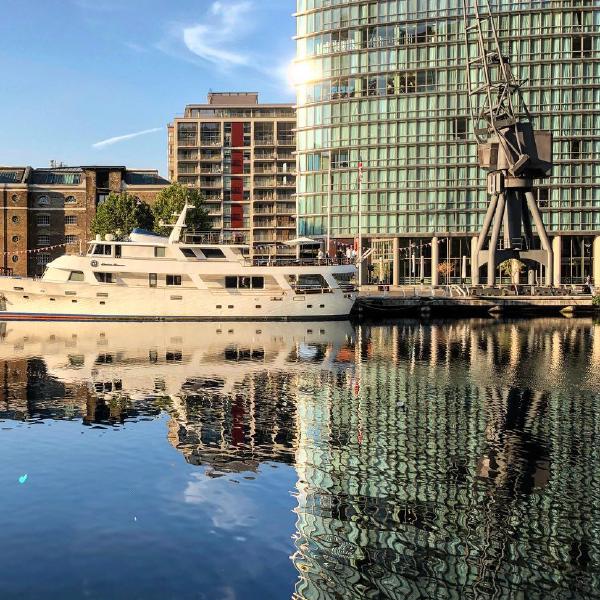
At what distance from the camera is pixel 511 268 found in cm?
11075

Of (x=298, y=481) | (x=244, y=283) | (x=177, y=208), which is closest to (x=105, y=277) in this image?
(x=244, y=283)

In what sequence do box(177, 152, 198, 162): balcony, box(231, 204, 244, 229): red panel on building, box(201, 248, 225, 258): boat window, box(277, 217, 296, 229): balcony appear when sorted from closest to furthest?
box(201, 248, 225, 258): boat window, box(277, 217, 296, 229): balcony, box(177, 152, 198, 162): balcony, box(231, 204, 244, 229): red panel on building

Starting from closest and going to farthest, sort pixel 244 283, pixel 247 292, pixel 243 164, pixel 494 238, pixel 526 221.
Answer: pixel 247 292
pixel 244 283
pixel 494 238
pixel 526 221
pixel 243 164

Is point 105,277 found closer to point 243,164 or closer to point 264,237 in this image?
point 264,237

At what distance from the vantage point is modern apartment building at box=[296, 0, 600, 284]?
367 ft

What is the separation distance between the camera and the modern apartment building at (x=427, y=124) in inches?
4405

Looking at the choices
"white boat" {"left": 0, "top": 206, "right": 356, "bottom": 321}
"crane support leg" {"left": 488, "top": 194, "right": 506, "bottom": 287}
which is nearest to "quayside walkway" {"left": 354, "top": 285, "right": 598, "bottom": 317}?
"crane support leg" {"left": 488, "top": 194, "right": 506, "bottom": 287}

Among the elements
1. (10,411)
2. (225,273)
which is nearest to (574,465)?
(10,411)

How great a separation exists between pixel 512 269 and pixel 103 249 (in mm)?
60803

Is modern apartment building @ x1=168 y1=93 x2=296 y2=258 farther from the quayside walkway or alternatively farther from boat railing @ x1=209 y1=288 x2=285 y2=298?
boat railing @ x1=209 y1=288 x2=285 y2=298

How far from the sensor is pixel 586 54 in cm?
11194

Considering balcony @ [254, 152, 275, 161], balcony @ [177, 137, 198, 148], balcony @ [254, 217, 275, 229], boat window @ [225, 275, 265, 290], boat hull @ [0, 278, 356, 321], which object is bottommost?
boat hull @ [0, 278, 356, 321]

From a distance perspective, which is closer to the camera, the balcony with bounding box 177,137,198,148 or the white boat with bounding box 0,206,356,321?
the white boat with bounding box 0,206,356,321

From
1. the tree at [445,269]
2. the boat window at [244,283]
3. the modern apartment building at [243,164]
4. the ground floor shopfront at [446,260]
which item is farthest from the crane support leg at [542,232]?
the modern apartment building at [243,164]
